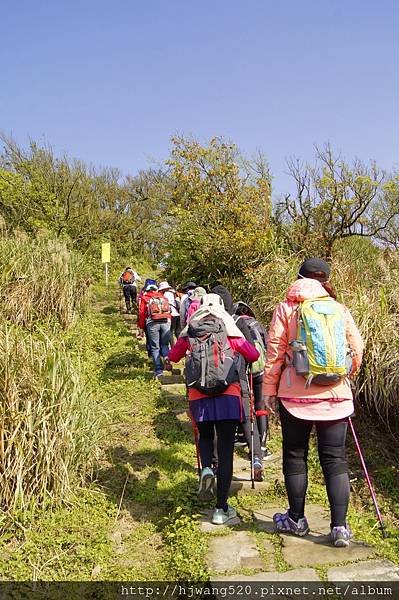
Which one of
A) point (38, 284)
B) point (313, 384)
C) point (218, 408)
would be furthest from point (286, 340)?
point (38, 284)

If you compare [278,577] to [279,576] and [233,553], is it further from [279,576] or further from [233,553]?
[233,553]

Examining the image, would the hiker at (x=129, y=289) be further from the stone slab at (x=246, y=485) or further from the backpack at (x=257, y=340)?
the stone slab at (x=246, y=485)

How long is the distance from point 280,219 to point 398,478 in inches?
410

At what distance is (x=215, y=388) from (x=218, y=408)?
0.15 meters

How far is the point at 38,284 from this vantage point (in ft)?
30.8

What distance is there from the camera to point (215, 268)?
11984mm

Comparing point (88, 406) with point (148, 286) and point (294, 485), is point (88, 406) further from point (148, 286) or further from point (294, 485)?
point (148, 286)

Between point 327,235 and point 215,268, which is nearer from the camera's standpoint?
point 215,268

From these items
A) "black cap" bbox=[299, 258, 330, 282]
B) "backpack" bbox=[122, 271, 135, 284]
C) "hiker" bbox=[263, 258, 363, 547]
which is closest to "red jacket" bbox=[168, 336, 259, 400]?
"hiker" bbox=[263, 258, 363, 547]

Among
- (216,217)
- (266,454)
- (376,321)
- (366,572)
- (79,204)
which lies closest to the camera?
(366,572)

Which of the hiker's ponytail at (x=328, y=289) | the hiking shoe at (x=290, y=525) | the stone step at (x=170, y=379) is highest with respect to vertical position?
the hiker's ponytail at (x=328, y=289)

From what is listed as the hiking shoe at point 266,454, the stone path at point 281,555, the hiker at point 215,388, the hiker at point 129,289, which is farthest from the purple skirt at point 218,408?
the hiker at point 129,289

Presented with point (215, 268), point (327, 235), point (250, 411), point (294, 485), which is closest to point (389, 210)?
point (327, 235)

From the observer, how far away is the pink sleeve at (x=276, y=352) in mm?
3162
